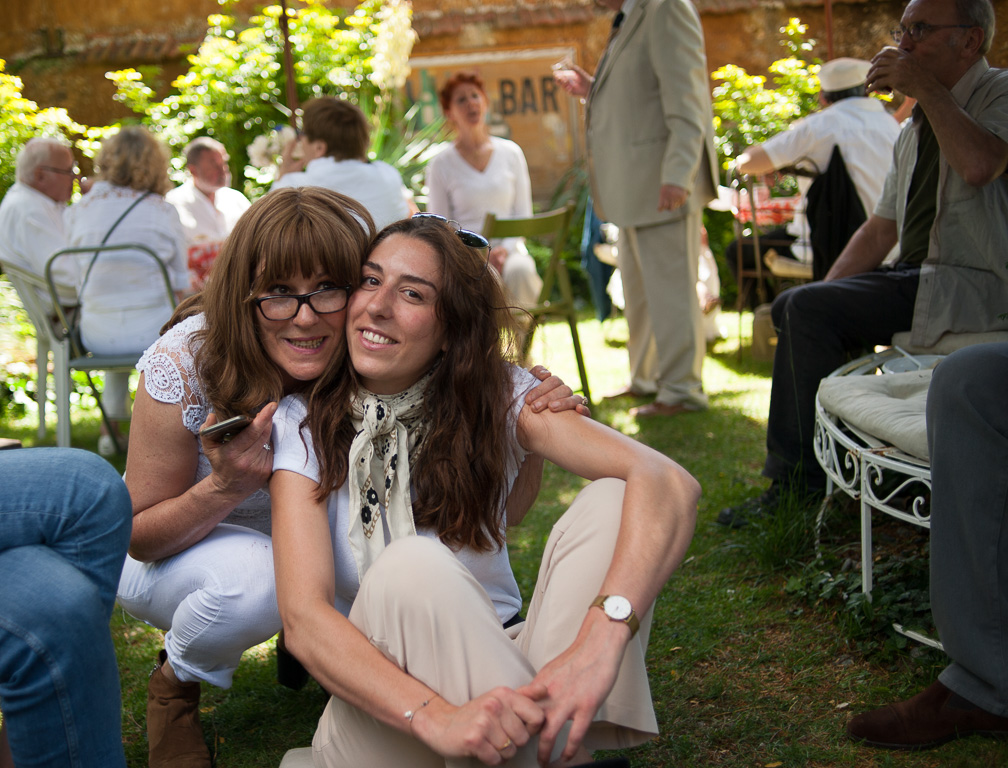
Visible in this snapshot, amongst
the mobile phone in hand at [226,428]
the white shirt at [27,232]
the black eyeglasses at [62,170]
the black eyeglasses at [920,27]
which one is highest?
the black eyeglasses at [920,27]

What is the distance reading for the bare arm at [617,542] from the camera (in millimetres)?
1445

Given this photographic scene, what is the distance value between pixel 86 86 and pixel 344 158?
20.9 ft

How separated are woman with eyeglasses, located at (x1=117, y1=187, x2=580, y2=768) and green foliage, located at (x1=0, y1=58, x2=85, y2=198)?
5332 mm

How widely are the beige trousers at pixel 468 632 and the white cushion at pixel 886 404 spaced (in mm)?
836

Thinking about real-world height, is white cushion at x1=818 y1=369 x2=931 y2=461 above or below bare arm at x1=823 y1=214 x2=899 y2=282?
below

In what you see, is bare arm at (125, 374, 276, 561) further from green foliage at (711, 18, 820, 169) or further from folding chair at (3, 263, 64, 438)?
green foliage at (711, 18, 820, 169)

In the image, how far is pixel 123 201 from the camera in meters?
4.55

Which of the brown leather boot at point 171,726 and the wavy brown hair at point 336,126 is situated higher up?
the wavy brown hair at point 336,126

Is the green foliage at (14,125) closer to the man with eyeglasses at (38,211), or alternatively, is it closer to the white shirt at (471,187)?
the man with eyeglasses at (38,211)

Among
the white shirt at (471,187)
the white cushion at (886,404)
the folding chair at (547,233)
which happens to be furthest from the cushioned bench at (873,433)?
the white shirt at (471,187)

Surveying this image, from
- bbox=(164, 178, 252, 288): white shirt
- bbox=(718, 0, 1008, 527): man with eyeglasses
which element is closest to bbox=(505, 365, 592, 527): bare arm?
bbox=(718, 0, 1008, 527): man with eyeglasses

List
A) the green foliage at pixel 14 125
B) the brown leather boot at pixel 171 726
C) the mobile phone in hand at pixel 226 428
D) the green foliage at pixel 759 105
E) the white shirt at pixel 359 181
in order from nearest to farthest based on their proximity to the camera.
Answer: the mobile phone in hand at pixel 226 428 → the brown leather boot at pixel 171 726 → the white shirt at pixel 359 181 → the green foliage at pixel 14 125 → the green foliage at pixel 759 105

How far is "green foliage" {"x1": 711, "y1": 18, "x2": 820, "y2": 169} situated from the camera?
7172mm

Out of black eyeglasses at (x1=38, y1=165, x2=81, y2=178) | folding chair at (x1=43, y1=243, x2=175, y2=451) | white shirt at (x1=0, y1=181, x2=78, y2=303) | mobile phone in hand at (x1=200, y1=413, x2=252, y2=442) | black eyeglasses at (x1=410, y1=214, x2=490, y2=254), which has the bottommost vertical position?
folding chair at (x1=43, y1=243, x2=175, y2=451)
